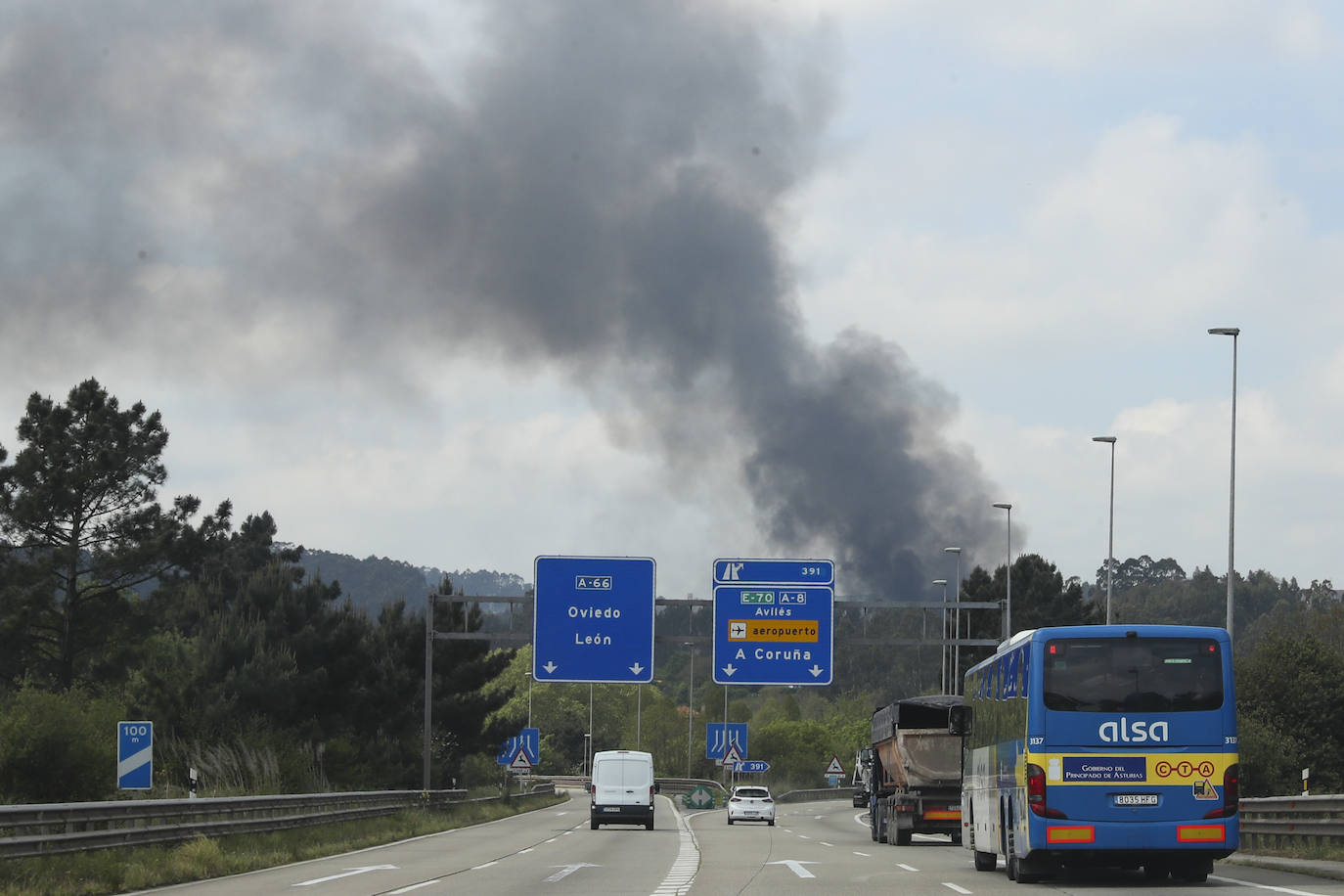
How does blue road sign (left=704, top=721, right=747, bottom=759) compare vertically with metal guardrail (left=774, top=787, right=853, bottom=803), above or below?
above

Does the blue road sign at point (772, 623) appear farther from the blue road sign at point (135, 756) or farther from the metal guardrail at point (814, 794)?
the metal guardrail at point (814, 794)

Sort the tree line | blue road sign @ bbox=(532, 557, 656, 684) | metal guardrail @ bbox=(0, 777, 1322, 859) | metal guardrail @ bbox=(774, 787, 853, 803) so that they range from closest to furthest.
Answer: metal guardrail @ bbox=(0, 777, 1322, 859) → blue road sign @ bbox=(532, 557, 656, 684) → the tree line → metal guardrail @ bbox=(774, 787, 853, 803)

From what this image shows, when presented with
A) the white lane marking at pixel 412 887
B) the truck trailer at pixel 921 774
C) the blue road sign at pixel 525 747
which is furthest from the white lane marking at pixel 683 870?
the blue road sign at pixel 525 747

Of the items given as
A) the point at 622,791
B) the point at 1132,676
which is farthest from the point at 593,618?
the point at 1132,676

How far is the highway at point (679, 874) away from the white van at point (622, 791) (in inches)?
324

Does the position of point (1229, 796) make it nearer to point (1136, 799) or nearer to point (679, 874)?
point (1136, 799)

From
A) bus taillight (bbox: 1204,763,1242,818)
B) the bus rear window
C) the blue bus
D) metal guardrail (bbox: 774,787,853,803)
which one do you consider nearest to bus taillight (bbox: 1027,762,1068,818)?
the blue bus

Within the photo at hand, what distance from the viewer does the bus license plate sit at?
19.4m

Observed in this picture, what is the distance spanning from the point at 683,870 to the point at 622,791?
23.6 metres

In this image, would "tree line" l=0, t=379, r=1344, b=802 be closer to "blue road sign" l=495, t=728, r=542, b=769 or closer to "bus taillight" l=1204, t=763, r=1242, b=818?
"blue road sign" l=495, t=728, r=542, b=769

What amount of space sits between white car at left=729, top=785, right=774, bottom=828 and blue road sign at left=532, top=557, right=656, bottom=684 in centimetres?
1012

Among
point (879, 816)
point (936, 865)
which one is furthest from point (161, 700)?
point (936, 865)

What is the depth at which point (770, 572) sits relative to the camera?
48.4m

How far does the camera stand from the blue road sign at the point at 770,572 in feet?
158
